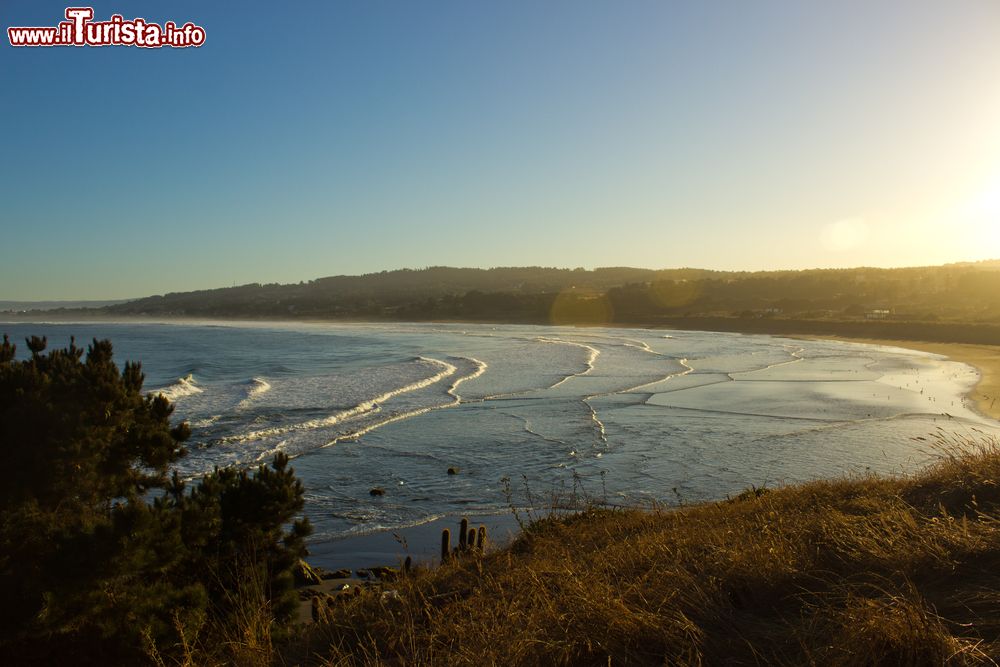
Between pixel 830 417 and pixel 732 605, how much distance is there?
15.8 metres

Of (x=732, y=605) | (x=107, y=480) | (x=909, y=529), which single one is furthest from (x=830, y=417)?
(x=107, y=480)

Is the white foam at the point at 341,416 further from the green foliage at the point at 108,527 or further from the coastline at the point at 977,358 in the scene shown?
the coastline at the point at 977,358

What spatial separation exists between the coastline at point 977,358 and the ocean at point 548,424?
2.54 ft

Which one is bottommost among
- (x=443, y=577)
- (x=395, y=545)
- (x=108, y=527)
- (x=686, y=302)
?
(x=395, y=545)

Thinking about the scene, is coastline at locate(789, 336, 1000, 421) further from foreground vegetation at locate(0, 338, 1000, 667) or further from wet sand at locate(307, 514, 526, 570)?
foreground vegetation at locate(0, 338, 1000, 667)

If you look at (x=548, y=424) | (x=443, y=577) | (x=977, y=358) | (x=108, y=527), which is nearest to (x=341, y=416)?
(x=548, y=424)

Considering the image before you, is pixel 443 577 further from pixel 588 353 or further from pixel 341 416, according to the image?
pixel 588 353

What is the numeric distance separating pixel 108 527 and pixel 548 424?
44.8 feet

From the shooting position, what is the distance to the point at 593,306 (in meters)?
90.6

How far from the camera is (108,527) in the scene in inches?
175

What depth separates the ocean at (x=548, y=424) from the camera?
37.8 feet

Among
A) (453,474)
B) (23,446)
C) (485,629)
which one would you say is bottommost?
(453,474)

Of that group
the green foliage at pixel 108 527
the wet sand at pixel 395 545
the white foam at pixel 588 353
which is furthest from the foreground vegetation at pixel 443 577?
the white foam at pixel 588 353

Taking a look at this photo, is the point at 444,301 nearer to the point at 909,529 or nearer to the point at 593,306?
the point at 593,306
